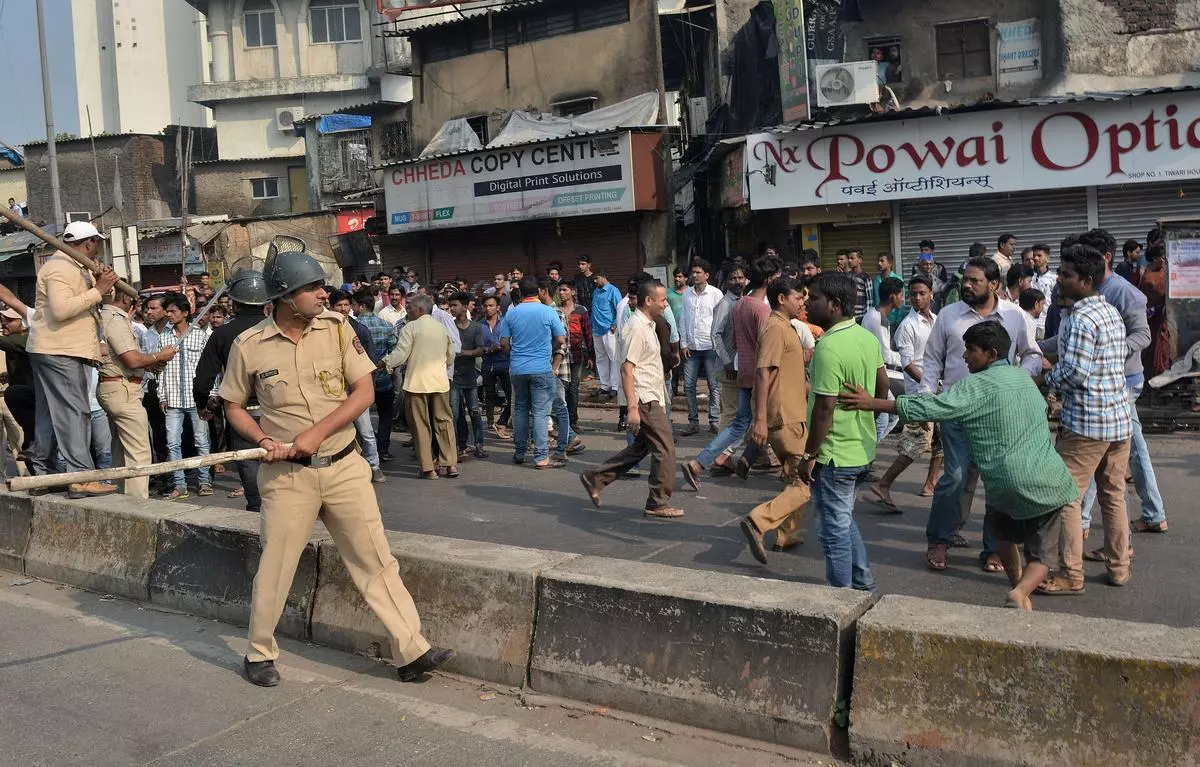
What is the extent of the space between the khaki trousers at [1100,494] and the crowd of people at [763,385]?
12mm

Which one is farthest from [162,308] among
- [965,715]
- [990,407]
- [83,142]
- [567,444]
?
[83,142]

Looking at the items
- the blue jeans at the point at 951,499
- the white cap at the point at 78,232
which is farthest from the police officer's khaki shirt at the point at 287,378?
the blue jeans at the point at 951,499

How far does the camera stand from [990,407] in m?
5.20

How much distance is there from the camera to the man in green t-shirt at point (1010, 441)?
5.18 m

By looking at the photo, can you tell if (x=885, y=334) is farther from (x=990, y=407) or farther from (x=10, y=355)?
(x=10, y=355)

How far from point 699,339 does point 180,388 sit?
16.9ft

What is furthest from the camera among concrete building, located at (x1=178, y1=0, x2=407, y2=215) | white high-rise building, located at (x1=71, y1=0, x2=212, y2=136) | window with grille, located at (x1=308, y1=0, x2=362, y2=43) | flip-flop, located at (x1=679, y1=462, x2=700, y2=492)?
white high-rise building, located at (x1=71, y1=0, x2=212, y2=136)

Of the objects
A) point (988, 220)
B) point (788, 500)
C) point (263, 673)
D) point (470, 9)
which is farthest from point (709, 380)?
point (470, 9)

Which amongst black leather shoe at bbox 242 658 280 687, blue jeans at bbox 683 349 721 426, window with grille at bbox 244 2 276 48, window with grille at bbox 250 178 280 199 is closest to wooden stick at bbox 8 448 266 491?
black leather shoe at bbox 242 658 280 687

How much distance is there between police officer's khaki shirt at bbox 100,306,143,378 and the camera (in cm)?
837

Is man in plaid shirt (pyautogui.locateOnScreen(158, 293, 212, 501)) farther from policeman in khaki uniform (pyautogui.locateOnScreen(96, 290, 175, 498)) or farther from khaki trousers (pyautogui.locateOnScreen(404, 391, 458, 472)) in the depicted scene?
khaki trousers (pyautogui.locateOnScreen(404, 391, 458, 472))

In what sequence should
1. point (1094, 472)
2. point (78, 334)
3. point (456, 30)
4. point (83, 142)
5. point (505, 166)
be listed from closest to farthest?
point (1094, 472)
point (78, 334)
point (505, 166)
point (456, 30)
point (83, 142)

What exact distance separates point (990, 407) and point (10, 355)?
880 cm

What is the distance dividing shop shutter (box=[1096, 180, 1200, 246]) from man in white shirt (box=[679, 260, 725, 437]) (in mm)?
7783
